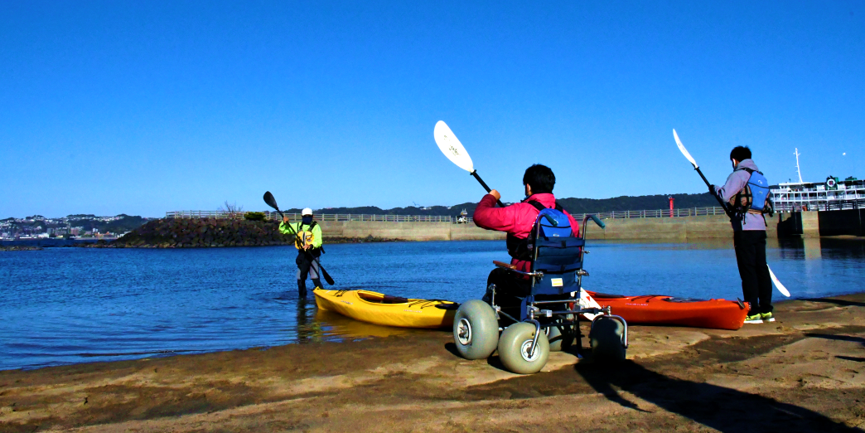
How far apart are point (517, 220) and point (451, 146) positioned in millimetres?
2063

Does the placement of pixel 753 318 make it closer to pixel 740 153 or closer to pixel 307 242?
pixel 740 153

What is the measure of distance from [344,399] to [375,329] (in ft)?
12.6

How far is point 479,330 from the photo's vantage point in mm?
4617

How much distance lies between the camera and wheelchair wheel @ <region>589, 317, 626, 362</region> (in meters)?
4.54

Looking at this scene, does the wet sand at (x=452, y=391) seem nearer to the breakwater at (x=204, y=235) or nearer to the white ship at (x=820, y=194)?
the breakwater at (x=204, y=235)

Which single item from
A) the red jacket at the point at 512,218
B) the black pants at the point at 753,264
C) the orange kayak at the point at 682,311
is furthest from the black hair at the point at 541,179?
the black pants at the point at 753,264

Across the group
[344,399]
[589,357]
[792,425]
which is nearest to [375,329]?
[589,357]

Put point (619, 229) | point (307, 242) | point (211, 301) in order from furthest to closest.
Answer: point (619, 229) → point (211, 301) → point (307, 242)

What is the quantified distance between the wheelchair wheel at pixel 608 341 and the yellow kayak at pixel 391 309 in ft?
7.80

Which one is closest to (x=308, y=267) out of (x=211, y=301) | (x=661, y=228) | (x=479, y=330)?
(x=211, y=301)

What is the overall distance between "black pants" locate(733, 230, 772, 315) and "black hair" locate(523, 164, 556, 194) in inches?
112

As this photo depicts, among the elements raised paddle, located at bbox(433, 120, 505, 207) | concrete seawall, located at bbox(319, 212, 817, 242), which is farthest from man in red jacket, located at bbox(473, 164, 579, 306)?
concrete seawall, located at bbox(319, 212, 817, 242)

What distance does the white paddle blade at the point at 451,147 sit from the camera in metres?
6.33

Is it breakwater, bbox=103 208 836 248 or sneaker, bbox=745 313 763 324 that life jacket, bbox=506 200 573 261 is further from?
breakwater, bbox=103 208 836 248
